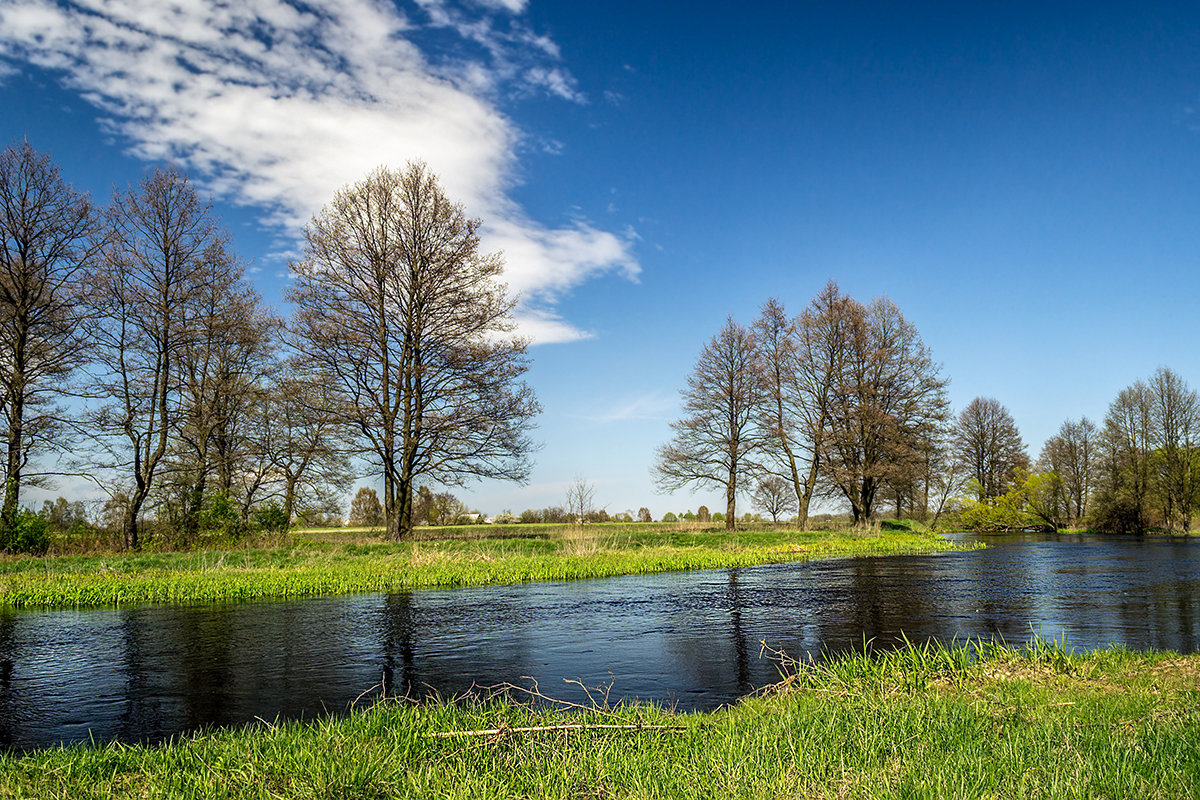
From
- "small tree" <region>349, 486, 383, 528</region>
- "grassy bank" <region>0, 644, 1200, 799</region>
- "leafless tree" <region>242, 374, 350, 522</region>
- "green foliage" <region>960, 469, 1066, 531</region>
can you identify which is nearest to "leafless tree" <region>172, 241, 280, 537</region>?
"leafless tree" <region>242, 374, 350, 522</region>

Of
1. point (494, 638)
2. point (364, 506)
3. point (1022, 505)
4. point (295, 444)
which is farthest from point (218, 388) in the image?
point (1022, 505)

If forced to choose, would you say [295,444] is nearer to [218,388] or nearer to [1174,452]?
[218,388]

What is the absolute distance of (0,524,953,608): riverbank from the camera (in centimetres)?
1484

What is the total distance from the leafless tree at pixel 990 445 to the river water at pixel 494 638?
43.4m

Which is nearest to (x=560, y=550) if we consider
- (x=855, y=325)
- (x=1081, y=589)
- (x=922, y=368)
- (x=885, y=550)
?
(x=1081, y=589)

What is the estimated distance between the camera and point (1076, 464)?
57750 mm

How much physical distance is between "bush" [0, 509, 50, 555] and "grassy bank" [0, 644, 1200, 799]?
2057 centimetres

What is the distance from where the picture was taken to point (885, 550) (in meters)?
30.1

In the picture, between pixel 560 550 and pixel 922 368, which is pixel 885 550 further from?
pixel 560 550

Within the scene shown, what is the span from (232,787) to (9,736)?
360 centimetres

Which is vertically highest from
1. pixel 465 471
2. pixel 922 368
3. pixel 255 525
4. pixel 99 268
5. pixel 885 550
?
pixel 99 268

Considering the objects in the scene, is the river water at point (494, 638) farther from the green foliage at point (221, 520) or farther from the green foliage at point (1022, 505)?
the green foliage at point (1022, 505)

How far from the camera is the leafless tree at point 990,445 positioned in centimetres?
5641

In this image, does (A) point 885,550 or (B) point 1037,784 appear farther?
(A) point 885,550
